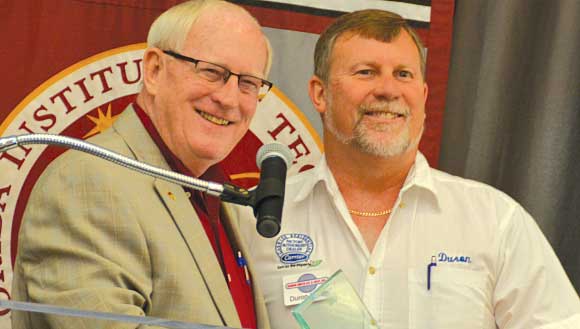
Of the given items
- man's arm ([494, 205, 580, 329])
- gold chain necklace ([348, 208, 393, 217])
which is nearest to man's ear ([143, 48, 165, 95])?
gold chain necklace ([348, 208, 393, 217])

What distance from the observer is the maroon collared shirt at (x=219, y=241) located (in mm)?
2260

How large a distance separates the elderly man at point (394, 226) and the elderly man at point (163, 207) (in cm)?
37

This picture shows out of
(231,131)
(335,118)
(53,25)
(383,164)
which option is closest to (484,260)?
(383,164)

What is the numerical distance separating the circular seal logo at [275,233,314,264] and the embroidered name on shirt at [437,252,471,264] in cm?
38

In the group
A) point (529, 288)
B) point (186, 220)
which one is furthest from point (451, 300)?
point (186, 220)

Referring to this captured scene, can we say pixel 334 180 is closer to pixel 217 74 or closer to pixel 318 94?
pixel 318 94

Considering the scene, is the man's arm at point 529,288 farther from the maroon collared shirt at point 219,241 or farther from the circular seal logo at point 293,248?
the maroon collared shirt at point 219,241

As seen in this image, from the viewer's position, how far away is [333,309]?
1.76 meters

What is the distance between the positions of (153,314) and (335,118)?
111 centimetres

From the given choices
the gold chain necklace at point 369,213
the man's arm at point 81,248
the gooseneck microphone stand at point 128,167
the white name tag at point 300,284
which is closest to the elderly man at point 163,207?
the man's arm at point 81,248

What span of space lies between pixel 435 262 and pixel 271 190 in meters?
1.25

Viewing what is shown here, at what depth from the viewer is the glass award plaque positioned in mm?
1711

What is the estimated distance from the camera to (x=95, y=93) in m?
2.97

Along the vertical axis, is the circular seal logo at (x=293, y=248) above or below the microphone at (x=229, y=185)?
below
